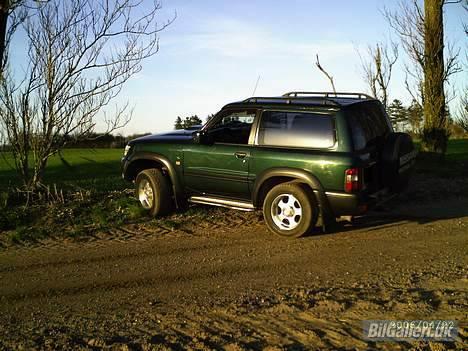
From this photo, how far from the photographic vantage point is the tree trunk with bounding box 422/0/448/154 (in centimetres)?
1418

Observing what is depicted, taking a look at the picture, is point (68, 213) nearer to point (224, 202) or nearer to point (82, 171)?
point (224, 202)

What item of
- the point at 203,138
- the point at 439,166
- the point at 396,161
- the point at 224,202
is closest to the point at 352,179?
the point at 396,161

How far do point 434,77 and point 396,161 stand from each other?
8.70 metres

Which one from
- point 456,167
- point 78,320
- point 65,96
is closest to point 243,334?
point 78,320

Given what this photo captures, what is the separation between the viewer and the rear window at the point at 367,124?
6.66 metres

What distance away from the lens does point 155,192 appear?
26.2 feet

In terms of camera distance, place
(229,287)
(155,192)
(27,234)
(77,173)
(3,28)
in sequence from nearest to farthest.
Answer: (229,287) < (27,234) < (155,192) < (3,28) < (77,173)

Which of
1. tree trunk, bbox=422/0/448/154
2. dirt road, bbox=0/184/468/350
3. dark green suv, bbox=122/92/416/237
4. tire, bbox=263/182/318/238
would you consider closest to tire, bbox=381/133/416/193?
dark green suv, bbox=122/92/416/237

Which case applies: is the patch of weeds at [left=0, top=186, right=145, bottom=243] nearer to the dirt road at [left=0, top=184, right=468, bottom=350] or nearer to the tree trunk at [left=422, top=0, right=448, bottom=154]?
the dirt road at [left=0, top=184, right=468, bottom=350]

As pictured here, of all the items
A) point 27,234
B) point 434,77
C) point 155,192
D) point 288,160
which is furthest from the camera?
point 434,77

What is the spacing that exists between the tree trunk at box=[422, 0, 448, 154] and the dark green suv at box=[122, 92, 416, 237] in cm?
735

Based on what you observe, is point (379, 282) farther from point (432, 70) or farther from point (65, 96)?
point (432, 70)

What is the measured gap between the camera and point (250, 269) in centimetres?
545

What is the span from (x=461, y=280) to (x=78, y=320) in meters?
3.72
